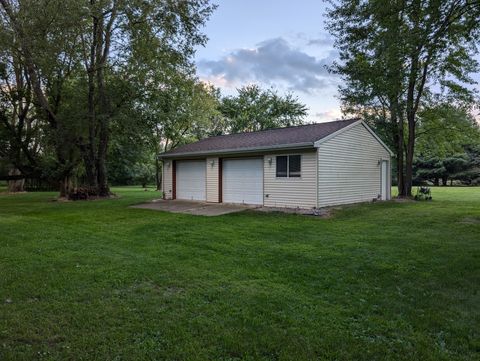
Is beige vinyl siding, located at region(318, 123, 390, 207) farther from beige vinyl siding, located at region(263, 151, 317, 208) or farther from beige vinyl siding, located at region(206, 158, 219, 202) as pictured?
beige vinyl siding, located at region(206, 158, 219, 202)

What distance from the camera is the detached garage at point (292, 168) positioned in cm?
1181

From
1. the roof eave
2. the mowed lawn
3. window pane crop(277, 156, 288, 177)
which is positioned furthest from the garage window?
the mowed lawn

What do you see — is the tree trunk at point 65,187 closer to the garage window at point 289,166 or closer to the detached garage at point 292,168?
the detached garage at point 292,168

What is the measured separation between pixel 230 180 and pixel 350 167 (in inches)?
184

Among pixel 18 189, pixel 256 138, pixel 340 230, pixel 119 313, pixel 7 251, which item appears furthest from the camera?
pixel 18 189

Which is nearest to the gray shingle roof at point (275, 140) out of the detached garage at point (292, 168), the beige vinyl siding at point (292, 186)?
the detached garage at point (292, 168)

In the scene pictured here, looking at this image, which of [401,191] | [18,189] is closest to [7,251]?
[401,191]

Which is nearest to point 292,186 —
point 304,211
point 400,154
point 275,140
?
point 304,211

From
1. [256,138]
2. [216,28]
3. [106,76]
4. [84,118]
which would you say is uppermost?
[216,28]

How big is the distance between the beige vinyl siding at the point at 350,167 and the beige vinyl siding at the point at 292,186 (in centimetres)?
26

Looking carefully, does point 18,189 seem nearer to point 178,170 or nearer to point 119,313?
point 178,170

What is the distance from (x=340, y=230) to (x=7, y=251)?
665 cm

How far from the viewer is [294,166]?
12.1 meters

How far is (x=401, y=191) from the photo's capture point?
17.2m
